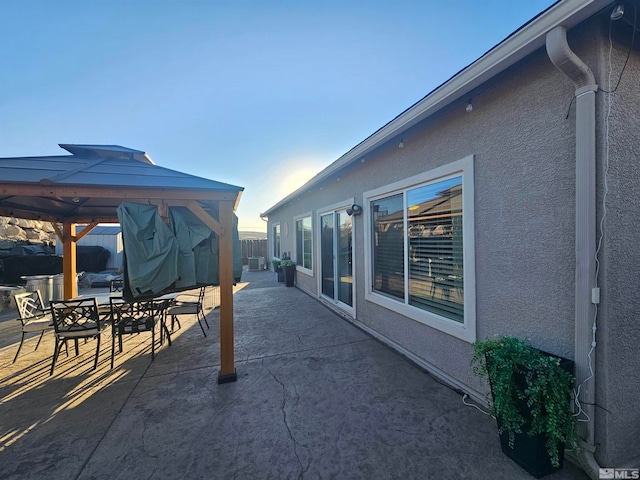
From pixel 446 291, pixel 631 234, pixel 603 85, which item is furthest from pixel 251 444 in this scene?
pixel 603 85

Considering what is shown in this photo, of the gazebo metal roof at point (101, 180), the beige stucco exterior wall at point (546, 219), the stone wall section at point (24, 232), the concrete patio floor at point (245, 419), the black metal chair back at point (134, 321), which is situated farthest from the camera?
the stone wall section at point (24, 232)

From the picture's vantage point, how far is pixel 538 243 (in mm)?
2211

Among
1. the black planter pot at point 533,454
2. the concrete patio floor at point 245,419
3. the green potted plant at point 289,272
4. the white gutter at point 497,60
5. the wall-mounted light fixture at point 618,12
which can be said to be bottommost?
the concrete patio floor at point 245,419

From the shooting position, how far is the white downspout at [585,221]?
1817 mm

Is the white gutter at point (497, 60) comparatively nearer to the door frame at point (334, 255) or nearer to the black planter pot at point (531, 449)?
the door frame at point (334, 255)

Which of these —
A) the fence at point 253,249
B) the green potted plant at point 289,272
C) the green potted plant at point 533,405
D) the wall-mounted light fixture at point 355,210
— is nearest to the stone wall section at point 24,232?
the fence at point 253,249

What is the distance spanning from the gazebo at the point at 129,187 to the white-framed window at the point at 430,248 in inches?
90.6

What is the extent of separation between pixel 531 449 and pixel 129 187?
4361 mm

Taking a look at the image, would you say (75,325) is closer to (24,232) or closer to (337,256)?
(337,256)

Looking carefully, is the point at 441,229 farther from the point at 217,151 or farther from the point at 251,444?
the point at 217,151

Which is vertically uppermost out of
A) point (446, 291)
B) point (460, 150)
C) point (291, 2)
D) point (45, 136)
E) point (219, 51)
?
point (291, 2)

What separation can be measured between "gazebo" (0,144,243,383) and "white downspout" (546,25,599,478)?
10.5 feet

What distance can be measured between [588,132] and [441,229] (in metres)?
1.58

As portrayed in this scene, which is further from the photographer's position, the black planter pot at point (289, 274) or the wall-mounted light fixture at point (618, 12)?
the black planter pot at point (289, 274)
